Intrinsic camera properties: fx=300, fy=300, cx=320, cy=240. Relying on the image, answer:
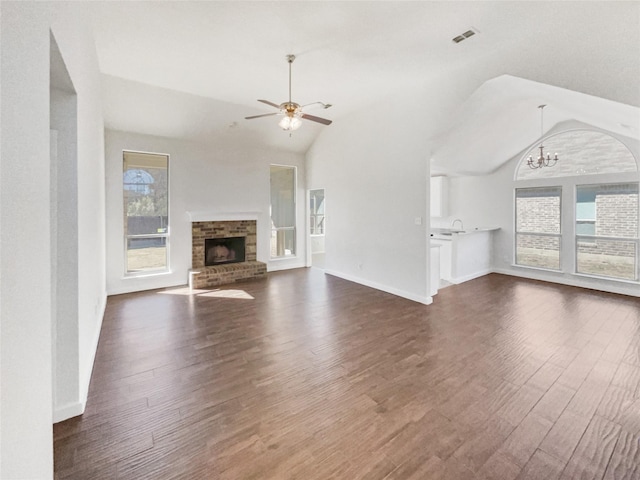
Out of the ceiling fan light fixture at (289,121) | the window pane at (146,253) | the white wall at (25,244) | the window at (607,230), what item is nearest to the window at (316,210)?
the window pane at (146,253)

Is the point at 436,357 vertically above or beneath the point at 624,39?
beneath

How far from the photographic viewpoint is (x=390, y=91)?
16.2ft

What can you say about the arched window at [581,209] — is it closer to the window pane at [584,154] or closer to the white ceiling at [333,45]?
the window pane at [584,154]

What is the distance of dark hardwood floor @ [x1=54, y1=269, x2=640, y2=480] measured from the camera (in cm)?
180

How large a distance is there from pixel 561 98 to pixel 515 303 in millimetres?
2985

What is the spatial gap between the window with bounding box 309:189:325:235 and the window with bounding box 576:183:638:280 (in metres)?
5.56

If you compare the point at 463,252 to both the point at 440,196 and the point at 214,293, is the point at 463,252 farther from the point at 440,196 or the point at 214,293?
the point at 214,293

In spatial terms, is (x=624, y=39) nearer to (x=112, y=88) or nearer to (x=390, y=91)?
(x=390, y=91)

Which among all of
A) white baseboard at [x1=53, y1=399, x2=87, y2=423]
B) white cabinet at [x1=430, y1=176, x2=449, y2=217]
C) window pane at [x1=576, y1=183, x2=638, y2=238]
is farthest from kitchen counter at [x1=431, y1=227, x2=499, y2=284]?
white baseboard at [x1=53, y1=399, x2=87, y2=423]

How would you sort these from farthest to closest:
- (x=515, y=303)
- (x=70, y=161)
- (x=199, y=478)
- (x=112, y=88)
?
(x=515, y=303) → (x=112, y=88) → (x=70, y=161) → (x=199, y=478)

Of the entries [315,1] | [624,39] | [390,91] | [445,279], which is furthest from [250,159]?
[624,39]

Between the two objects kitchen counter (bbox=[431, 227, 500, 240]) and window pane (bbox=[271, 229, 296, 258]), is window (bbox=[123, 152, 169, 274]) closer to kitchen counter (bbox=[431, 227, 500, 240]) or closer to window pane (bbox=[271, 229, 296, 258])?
window pane (bbox=[271, 229, 296, 258])

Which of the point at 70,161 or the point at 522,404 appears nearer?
the point at 70,161

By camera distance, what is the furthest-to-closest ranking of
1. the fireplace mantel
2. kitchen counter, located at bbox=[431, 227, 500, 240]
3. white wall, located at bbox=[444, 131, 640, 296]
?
1. kitchen counter, located at bbox=[431, 227, 500, 240]
2. the fireplace mantel
3. white wall, located at bbox=[444, 131, 640, 296]
